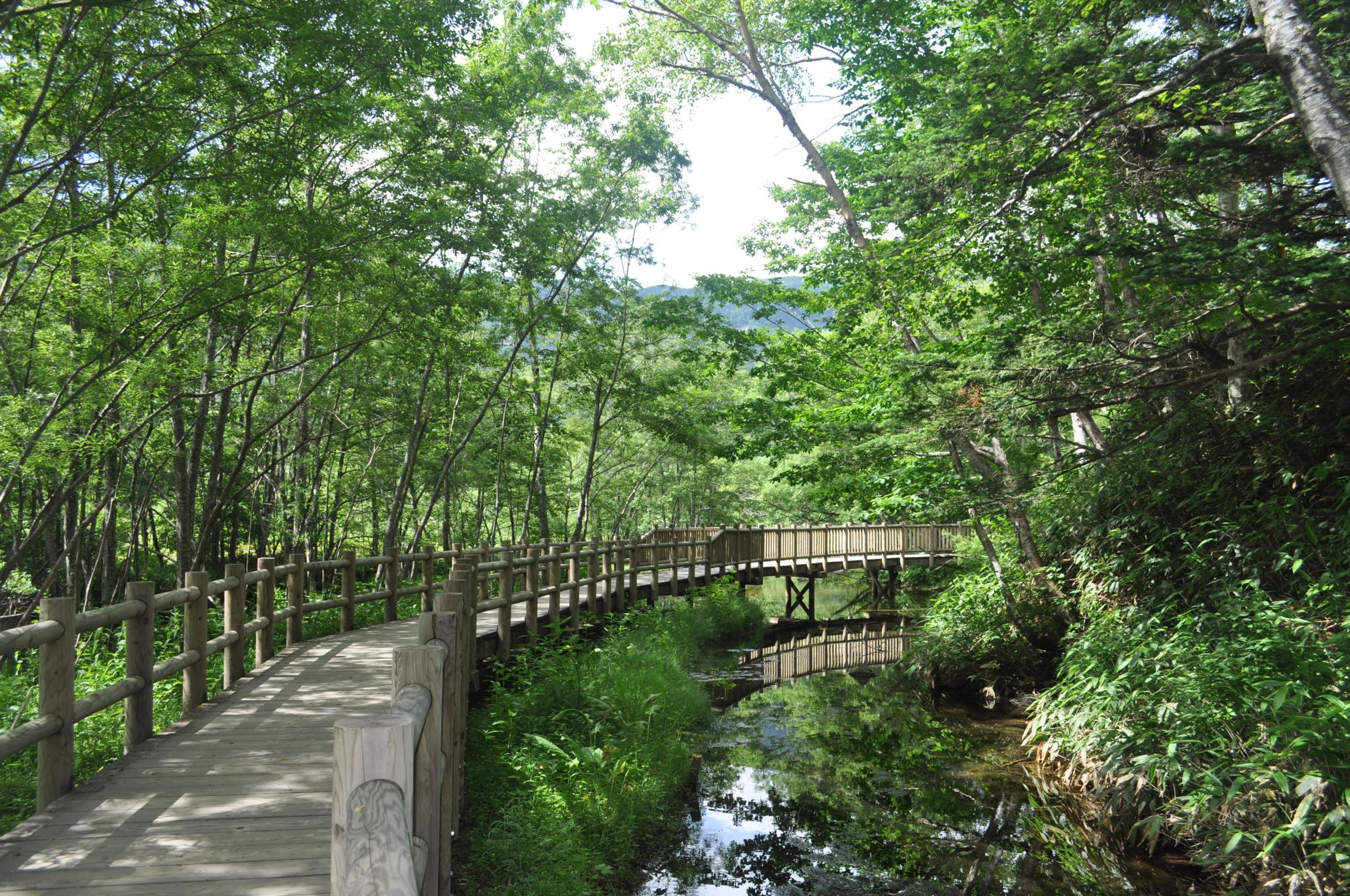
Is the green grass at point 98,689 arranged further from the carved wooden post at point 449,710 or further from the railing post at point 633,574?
the railing post at point 633,574

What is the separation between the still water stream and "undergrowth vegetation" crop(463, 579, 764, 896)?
0.38 meters

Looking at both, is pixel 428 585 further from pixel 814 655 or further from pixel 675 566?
pixel 814 655

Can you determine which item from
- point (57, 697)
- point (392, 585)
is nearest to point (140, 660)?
point (57, 697)

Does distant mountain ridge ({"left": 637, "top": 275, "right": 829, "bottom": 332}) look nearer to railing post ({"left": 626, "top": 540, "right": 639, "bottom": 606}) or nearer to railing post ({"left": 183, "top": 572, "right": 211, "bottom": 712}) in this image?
railing post ({"left": 626, "top": 540, "right": 639, "bottom": 606})

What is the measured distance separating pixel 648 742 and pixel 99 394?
7.56m

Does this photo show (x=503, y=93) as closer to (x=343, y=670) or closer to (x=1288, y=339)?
(x=343, y=670)

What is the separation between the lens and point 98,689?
6973 mm

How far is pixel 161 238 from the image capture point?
8.97 metres

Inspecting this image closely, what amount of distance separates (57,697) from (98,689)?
3.28 m

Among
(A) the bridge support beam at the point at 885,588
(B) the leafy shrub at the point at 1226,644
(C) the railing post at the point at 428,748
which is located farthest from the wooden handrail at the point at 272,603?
(A) the bridge support beam at the point at 885,588

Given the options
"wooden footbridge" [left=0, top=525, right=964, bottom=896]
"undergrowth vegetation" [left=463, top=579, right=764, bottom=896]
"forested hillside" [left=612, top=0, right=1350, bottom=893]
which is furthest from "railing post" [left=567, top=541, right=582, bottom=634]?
"forested hillside" [left=612, top=0, right=1350, bottom=893]

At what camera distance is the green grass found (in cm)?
577

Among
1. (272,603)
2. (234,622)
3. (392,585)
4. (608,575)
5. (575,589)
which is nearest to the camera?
(234,622)

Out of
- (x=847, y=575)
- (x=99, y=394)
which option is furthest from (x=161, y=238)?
(x=847, y=575)
